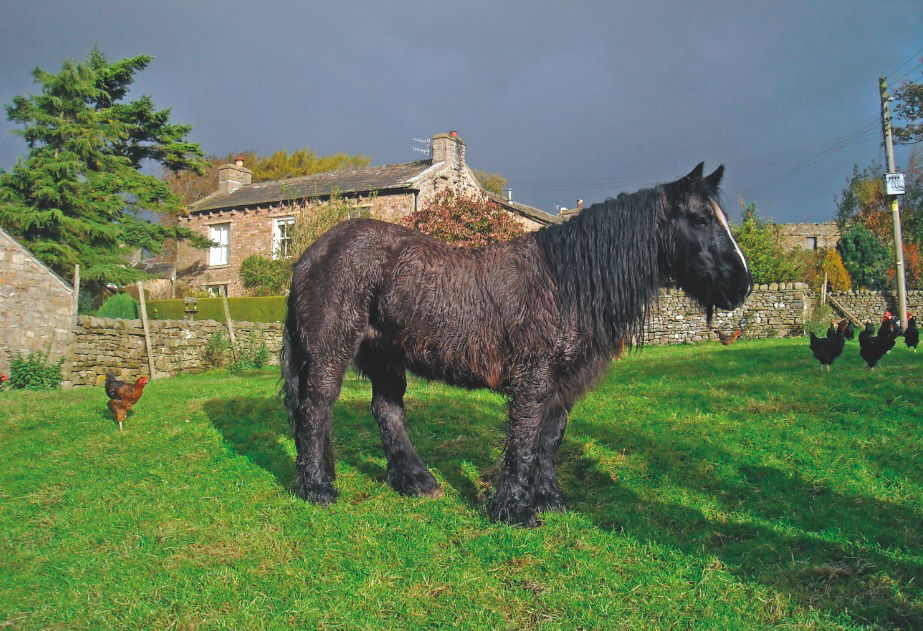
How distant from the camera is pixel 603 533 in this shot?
3.94 meters

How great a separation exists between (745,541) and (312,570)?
2627 mm

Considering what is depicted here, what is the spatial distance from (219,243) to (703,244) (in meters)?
30.4

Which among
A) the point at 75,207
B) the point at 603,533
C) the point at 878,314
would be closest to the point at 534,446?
the point at 603,533

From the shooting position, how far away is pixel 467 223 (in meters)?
21.8

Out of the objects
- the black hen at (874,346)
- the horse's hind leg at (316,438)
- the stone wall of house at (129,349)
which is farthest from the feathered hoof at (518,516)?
the stone wall of house at (129,349)

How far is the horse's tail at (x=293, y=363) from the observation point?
5.09 metres

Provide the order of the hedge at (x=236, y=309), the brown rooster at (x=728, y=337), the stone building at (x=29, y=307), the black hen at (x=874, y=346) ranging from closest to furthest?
the black hen at (x=874, y=346) < the stone building at (x=29, y=307) < the brown rooster at (x=728, y=337) < the hedge at (x=236, y=309)

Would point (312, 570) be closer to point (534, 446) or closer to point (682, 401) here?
point (534, 446)

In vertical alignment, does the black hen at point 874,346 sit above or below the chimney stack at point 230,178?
below

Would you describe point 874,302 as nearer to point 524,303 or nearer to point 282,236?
point 282,236

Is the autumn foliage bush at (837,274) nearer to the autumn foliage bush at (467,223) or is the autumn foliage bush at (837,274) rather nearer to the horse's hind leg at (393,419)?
the autumn foliage bush at (467,223)

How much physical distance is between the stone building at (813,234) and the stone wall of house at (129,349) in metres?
39.0

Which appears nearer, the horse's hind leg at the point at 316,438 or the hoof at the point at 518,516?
the hoof at the point at 518,516

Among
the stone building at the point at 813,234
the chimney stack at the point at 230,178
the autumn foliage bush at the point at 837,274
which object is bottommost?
the autumn foliage bush at the point at 837,274
